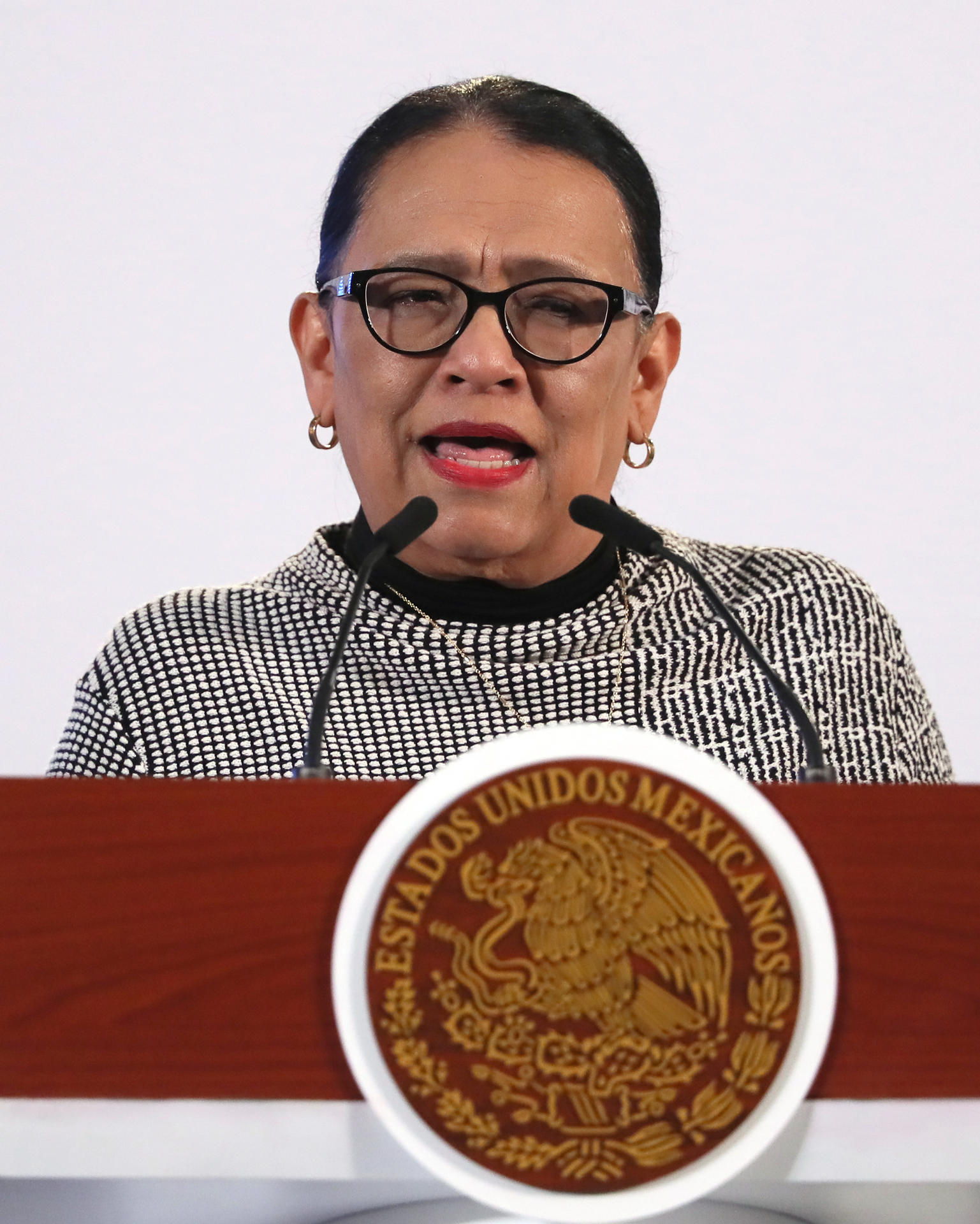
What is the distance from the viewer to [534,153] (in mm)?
1215

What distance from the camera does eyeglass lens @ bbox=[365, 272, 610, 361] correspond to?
1.18 m

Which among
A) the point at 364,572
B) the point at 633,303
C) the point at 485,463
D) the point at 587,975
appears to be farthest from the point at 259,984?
the point at 633,303

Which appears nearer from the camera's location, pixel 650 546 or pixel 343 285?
pixel 650 546

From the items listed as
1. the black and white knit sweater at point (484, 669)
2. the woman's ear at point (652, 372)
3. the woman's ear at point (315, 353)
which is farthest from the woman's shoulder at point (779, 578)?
the woman's ear at point (315, 353)

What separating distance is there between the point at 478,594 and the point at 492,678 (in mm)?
83

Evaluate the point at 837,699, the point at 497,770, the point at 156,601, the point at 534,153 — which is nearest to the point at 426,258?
the point at 534,153

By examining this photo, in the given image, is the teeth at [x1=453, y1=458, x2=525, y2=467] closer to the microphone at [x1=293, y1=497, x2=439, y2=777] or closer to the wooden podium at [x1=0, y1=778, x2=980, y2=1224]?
the microphone at [x1=293, y1=497, x2=439, y2=777]

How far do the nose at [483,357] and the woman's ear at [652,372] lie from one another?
21cm

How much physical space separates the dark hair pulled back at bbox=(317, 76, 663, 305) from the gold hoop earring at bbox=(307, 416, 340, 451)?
123 millimetres

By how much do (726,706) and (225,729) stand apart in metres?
0.40

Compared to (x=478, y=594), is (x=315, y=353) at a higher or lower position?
higher

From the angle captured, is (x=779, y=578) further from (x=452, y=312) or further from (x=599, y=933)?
(x=599, y=933)

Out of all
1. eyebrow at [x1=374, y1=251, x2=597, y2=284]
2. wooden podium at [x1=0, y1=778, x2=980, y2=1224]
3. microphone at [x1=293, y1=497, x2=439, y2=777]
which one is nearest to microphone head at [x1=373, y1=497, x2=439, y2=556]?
microphone at [x1=293, y1=497, x2=439, y2=777]

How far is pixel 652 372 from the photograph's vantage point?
137 centimetres
